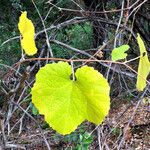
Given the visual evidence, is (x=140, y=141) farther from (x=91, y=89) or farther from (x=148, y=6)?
(x=91, y=89)

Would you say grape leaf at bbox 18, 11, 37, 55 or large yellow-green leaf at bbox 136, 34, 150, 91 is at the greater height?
grape leaf at bbox 18, 11, 37, 55

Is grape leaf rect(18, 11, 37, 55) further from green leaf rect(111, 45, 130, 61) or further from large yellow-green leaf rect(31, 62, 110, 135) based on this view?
green leaf rect(111, 45, 130, 61)

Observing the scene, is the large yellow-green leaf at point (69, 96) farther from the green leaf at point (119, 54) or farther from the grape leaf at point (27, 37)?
the green leaf at point (119, 54)

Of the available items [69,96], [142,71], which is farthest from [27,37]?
[142,71]

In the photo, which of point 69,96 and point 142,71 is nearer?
point 69,96

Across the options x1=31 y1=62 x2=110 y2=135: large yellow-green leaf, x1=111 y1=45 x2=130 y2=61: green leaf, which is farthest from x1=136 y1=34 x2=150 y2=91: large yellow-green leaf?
→ x1=31 y1=62 x2=110 y2=135: large yellow-green leaf

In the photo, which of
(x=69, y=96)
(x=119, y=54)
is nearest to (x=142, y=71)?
(x=119, y=54)

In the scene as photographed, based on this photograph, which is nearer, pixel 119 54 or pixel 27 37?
pixel 27 37

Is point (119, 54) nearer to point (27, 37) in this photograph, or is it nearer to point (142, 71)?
point (142, 71)

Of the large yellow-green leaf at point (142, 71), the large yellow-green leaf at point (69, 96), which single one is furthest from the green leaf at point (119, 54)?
the large yellow-green leaf at point (69, 96)
